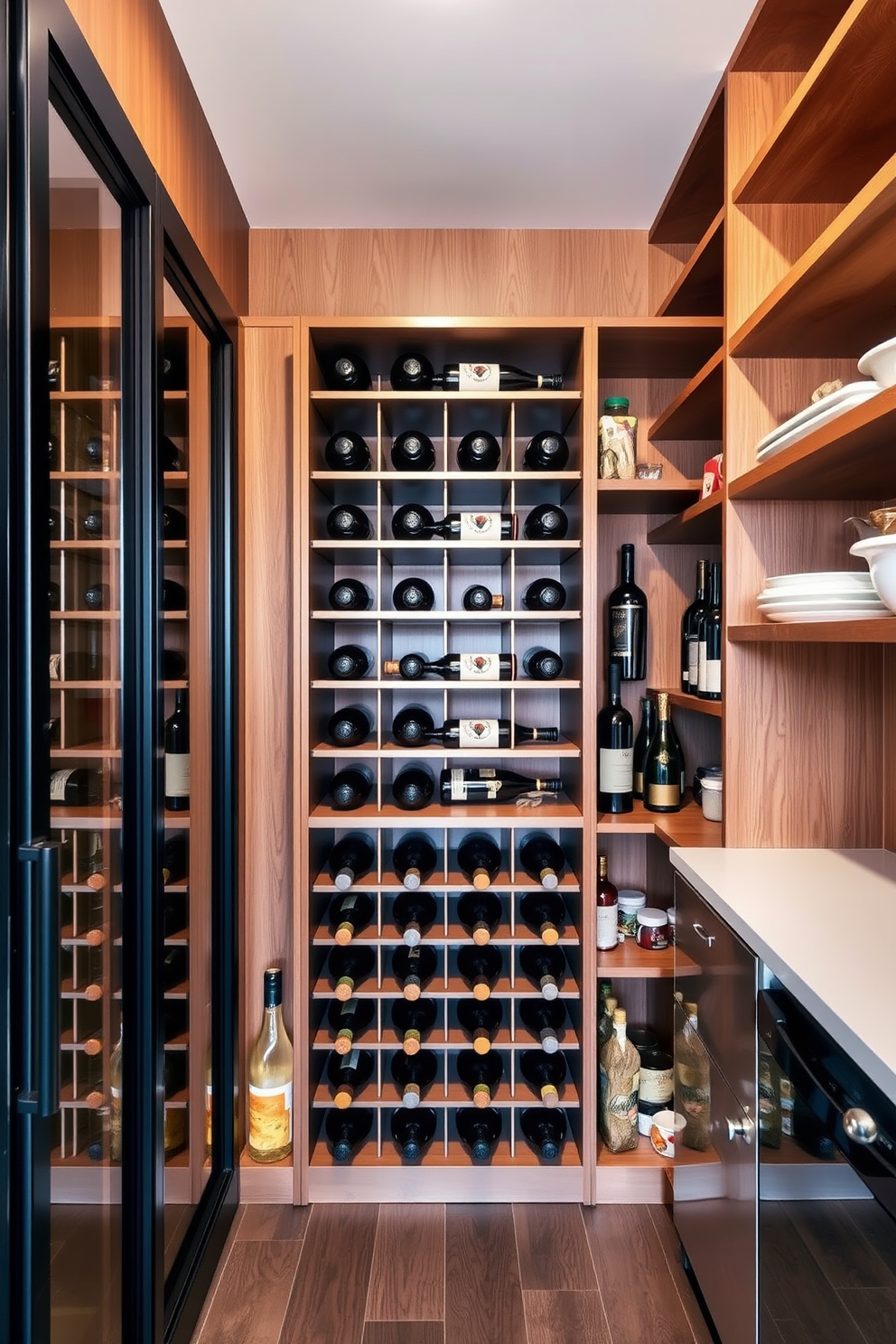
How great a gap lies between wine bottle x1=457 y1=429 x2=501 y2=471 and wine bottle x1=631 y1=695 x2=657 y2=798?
0.79 m

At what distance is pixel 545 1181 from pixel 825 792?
1153 millimetres

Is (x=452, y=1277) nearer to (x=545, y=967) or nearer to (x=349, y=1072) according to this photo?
(x=349, y=1072)

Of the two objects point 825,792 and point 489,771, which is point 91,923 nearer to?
point 489,771

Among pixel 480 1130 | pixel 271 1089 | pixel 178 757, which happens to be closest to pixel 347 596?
pixel 178 757

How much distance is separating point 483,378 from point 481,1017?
158cm

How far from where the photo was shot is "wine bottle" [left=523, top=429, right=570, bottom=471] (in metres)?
1.91

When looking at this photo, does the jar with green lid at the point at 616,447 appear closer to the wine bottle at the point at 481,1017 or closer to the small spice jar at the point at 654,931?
the small spice jar at the point at 654,931

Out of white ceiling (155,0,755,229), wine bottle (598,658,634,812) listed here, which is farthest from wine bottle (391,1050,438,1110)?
white ceiling (155,0,755,229)

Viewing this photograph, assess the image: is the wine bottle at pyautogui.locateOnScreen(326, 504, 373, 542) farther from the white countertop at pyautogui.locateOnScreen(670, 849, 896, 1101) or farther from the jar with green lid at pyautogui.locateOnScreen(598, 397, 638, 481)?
the white countertop at pyautogui.locateOnScreen(670, 849, 896, 1101)

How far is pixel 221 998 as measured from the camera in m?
1.85

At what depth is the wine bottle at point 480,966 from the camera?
1843 millimetres

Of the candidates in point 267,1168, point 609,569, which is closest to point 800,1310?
point 267,1168

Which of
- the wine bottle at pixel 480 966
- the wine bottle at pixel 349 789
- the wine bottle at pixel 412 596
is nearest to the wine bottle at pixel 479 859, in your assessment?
the wine bottle at pixel 480 966

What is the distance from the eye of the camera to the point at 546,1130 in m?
1.87
